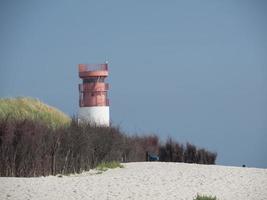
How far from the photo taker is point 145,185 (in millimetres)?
14578

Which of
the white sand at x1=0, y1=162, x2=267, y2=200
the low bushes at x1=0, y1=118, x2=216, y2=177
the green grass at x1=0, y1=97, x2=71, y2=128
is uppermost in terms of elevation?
the green grass at x1=0, y1=97, x2=71, y2=128

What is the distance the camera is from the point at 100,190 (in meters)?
13.3

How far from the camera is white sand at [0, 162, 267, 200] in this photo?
12641 millimetres

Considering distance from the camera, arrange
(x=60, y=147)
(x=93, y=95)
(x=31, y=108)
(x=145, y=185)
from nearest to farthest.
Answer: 1. (x=145, y=185)
2. (x=60, y=147)
3. (x=31, y=108)
4. (x=93, y=95)

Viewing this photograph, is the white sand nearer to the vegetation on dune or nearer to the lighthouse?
the vegetation on dune

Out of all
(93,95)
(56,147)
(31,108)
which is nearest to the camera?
(56,147)

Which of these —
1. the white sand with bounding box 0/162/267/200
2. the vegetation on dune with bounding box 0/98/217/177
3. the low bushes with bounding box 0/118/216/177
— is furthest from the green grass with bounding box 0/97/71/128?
the white sand with bounding box 0/162/267/200

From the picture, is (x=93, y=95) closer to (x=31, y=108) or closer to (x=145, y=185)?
(x=31, y=108)

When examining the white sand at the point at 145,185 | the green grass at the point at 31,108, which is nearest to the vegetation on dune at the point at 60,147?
the green grass at the point at 31,108

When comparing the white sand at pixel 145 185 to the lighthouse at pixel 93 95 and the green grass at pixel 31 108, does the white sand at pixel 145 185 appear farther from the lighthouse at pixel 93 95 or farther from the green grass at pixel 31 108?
the lighthouse at pixel 93 95

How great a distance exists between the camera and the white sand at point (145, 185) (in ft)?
41.5

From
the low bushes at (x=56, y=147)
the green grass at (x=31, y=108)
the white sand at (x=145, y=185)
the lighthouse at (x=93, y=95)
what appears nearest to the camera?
the white sand at (x=145, y=185)

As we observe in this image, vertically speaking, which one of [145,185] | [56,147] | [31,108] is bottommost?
[145,185]

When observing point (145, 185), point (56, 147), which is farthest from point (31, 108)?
point (145, 185)
